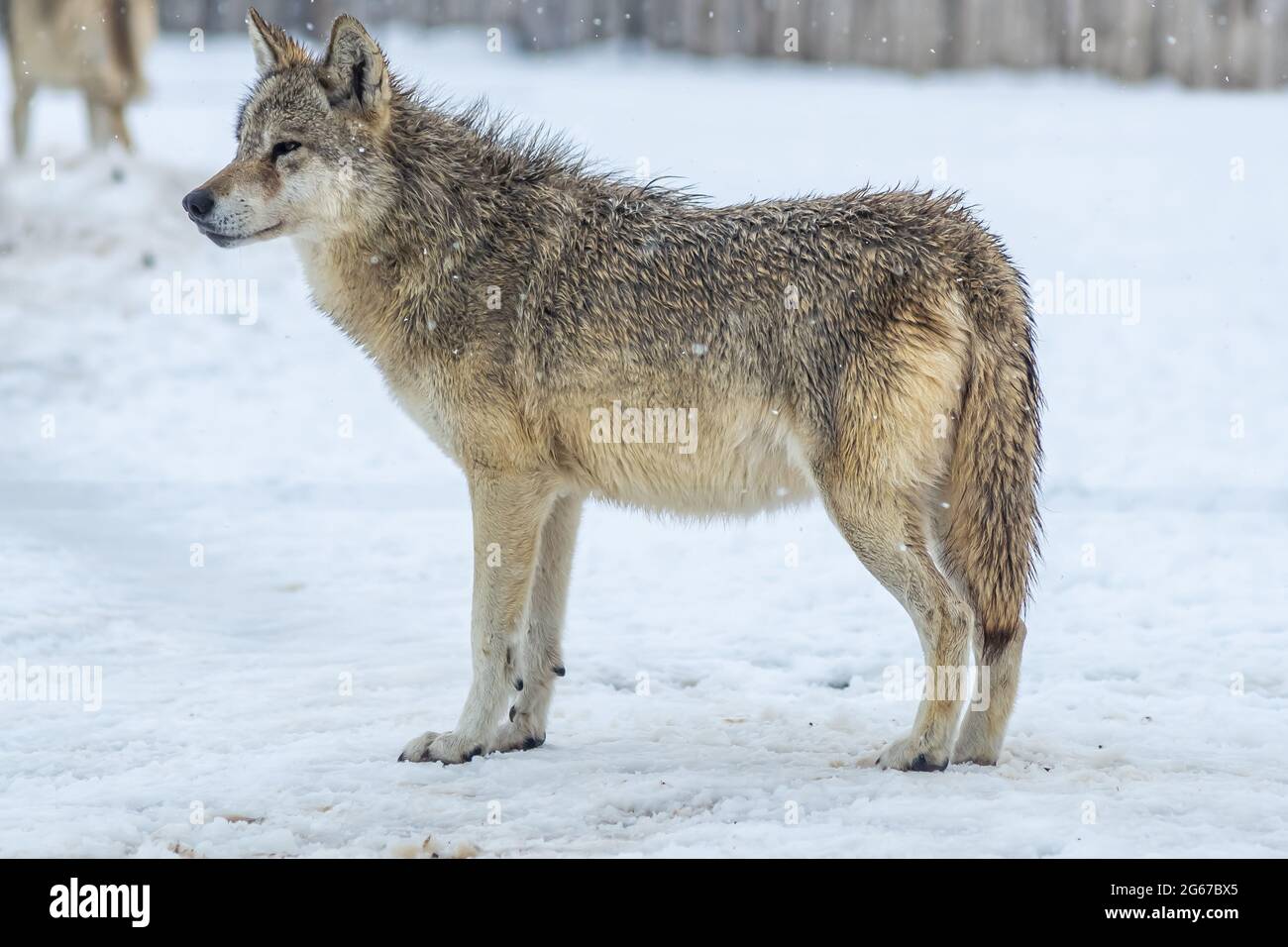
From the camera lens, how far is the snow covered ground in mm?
4746

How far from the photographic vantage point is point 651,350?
5332 millimetres

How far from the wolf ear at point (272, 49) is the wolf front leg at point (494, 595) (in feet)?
6.15

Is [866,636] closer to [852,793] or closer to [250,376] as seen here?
[852,793]
